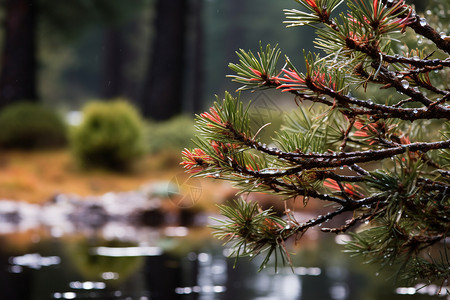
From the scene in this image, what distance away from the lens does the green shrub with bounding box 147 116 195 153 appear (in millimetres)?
14719

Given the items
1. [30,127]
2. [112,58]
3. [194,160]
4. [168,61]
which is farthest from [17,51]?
[194,160]

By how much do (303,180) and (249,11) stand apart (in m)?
33.8

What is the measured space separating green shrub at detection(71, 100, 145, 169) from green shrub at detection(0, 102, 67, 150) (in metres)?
1.54

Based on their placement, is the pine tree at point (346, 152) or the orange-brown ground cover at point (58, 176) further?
the orange-brown ground cover at point (58, 176)

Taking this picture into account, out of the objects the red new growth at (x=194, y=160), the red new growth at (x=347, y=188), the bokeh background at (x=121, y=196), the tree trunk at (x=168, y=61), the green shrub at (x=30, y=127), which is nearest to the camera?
the red new growth at (x=194, y=160)

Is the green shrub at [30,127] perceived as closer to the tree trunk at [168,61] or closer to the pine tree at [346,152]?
the tree trunk at [168,61]

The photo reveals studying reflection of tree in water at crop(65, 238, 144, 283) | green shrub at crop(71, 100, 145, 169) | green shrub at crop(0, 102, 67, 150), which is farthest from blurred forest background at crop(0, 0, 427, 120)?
green shrub at crop(71, 100, 145, 169)

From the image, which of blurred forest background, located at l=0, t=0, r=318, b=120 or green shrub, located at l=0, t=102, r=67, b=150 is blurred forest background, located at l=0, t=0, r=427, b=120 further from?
green shrub, located at l=0, t=102, r=67, b=150

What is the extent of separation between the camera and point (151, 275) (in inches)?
218

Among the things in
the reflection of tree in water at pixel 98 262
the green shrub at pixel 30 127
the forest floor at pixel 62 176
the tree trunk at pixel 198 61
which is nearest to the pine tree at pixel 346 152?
the reflection of tree in water at pixel 98 262

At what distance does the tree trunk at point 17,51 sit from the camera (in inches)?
629

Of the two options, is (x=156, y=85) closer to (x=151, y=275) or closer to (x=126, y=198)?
(x=126, y=198)

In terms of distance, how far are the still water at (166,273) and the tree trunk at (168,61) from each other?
9.34m

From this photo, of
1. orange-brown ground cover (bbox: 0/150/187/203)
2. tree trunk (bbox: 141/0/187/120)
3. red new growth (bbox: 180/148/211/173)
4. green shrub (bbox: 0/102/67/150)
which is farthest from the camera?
tree trunk (bbox: 141/0/187/120)
